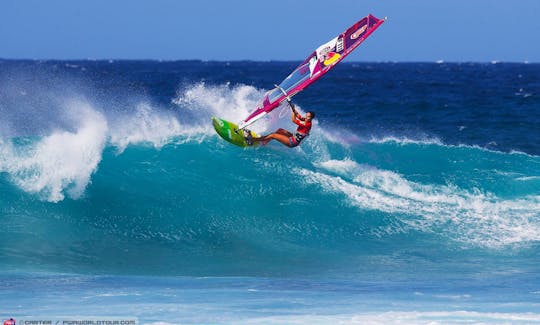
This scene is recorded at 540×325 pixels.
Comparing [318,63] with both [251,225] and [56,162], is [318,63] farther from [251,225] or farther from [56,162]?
[56,162]

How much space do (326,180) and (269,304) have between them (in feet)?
16.5

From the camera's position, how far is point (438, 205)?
11680 millimetres

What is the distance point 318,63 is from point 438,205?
114 inches

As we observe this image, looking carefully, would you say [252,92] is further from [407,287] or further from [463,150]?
[407,287]

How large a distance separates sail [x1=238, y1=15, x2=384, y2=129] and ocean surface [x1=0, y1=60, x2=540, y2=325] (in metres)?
1.22

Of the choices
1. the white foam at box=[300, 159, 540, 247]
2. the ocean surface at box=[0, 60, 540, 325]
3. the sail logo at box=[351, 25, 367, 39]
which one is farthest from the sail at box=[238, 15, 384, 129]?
the white foam at box=[300, 159, 540, 247]

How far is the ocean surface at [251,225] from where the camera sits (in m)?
7.36

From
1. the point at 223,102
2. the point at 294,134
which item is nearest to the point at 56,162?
the point at 294,134

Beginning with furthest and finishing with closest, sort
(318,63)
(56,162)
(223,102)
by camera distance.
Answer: (223,102) → (318,63) → (56,162)

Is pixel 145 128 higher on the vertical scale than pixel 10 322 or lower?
higher

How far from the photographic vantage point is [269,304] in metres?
7.26

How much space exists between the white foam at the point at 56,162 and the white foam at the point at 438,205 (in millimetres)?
3430

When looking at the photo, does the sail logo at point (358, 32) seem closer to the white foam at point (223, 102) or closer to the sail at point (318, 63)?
the sail at point (318, 63)

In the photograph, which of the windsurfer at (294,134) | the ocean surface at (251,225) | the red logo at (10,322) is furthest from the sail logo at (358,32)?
the red logo at (10,322)
